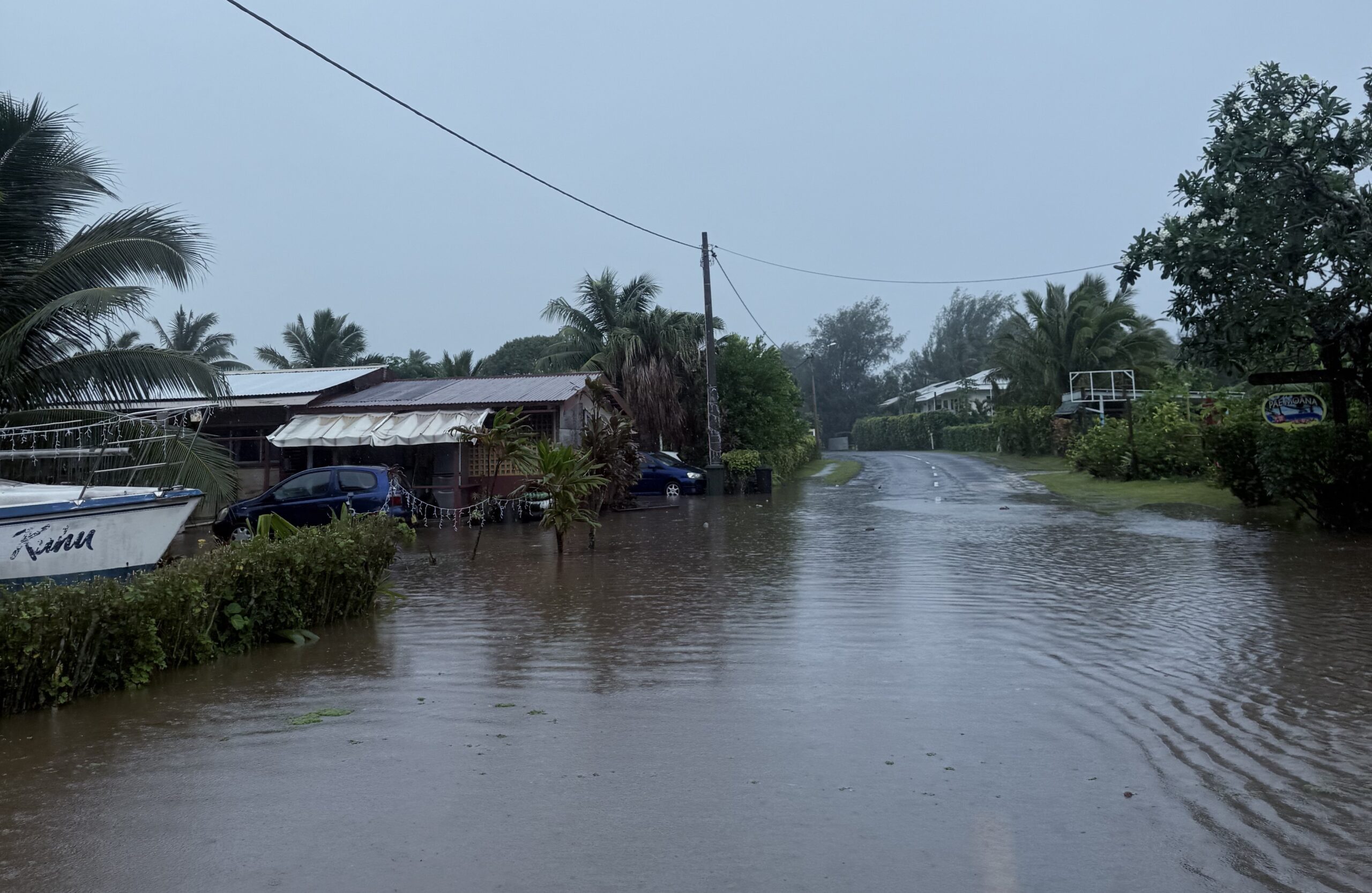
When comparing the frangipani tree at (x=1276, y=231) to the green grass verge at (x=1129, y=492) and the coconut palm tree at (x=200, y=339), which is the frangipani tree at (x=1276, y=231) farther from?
the coconut palm tree at (x=200, y=339)

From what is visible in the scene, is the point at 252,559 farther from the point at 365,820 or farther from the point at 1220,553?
the point at 1220,553

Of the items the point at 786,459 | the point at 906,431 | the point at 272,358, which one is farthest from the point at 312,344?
the point at 906,431

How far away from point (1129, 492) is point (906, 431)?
50.2 metres

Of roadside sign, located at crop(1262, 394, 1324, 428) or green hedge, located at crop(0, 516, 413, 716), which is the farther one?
roadside sign, located at crop(1262, 394, 1324, 428)

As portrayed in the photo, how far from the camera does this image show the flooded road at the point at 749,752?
449cm

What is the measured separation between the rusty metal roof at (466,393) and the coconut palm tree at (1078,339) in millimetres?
25199

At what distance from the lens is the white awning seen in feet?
83.0

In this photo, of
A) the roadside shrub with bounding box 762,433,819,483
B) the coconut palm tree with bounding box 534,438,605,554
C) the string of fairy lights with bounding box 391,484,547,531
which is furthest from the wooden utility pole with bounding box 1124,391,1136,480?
the coconut palm tree with bounding box 534,438,605,554

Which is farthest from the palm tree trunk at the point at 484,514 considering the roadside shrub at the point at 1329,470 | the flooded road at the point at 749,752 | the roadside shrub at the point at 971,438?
the roadside shrub at the point at 971,438

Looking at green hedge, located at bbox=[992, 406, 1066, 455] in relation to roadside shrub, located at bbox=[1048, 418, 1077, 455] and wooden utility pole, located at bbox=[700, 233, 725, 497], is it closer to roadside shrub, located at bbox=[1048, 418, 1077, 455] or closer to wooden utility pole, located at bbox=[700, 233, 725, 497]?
roadside shrub, located at bbox=[1048, 418, 1077, 455]

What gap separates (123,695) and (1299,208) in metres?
15.9

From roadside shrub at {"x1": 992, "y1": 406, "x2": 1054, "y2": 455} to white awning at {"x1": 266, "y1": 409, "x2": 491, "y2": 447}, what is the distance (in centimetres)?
3064

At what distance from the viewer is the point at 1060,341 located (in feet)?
159

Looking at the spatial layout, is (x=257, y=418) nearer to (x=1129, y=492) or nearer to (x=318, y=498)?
(x=318, y=498)
